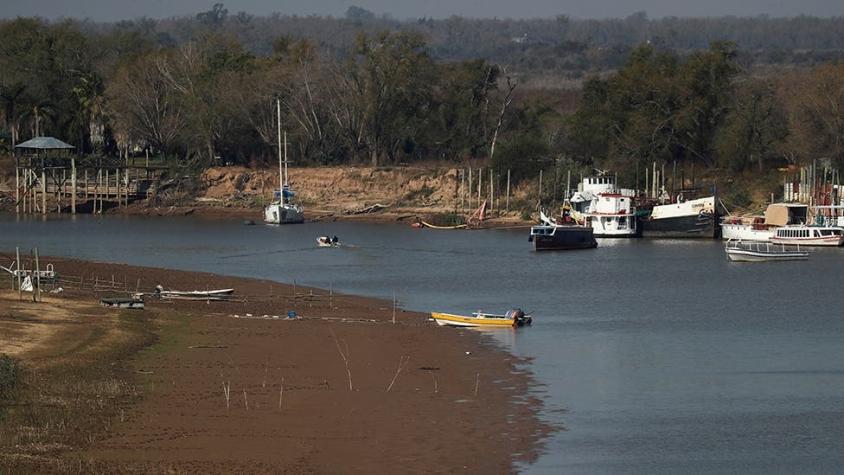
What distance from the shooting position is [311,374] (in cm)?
4172

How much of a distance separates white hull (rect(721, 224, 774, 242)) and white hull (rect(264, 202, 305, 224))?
115ft

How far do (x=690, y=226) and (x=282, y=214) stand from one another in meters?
32.1

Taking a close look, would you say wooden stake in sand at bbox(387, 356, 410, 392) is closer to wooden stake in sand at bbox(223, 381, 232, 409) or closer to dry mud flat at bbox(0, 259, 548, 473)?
dry mud flat at bbox(0, 259, 548, 473)

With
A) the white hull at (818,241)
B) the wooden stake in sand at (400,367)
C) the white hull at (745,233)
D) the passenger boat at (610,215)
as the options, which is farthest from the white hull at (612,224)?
A: the wooden stake in sand at (400,367)

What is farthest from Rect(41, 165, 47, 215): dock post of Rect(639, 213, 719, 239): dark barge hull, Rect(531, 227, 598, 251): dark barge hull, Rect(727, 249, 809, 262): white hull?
Rect(727, 249, 809, 262): white hull

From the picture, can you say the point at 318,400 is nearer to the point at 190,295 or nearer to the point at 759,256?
the point at 190,295

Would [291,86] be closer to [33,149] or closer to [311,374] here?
[33,149]

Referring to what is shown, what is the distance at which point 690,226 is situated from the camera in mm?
101062

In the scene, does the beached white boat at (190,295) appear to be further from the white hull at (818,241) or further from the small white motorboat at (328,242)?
the white hull at (818,241)

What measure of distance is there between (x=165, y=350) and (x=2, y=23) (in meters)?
133

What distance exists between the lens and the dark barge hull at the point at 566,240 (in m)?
92.2

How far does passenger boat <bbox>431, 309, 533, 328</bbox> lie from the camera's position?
53562 millimetres

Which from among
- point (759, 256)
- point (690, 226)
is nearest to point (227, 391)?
point (759, 256)

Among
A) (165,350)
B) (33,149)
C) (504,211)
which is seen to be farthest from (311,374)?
(33,149)
